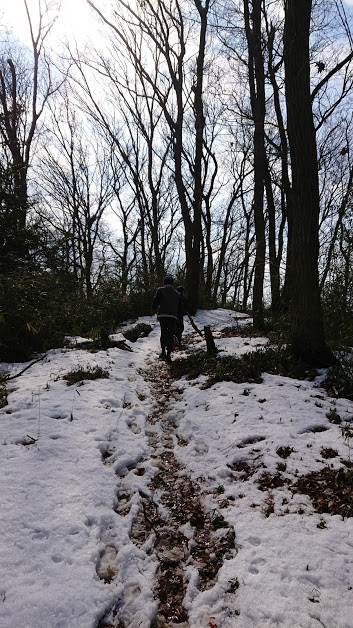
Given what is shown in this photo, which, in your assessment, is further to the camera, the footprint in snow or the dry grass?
the dry grass

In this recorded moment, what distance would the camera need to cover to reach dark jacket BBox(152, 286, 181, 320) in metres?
10.3

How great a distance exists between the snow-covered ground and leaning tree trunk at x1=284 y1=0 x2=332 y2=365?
1152 millimetres

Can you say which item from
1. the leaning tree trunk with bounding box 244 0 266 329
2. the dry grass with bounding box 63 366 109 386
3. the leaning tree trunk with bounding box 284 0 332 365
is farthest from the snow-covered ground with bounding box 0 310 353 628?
the leaning tree trunk with bounding box 244 0 266 329

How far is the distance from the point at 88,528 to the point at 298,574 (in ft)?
6.43

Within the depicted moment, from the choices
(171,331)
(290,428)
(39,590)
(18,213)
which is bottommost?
(39,590)

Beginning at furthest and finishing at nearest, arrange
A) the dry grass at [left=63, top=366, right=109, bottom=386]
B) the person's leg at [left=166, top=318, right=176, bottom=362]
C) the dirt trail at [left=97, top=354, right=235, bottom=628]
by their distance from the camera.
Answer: the person's leg at [left=166, top=318, right=176, bottom=362] → the dry grass at [left=63, top=366, right=109, bottom=386] → the dirt trail at [left=97, top=354, right=235, bottom=628]

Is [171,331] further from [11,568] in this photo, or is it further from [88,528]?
[11,568]

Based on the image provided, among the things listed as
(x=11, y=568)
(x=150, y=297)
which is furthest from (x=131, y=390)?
(x=150, y=297)

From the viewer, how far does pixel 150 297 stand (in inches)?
725

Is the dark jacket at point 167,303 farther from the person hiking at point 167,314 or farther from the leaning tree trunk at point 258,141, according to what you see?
the leaning tree trunk at point 258,141

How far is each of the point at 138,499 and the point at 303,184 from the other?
6.18 m

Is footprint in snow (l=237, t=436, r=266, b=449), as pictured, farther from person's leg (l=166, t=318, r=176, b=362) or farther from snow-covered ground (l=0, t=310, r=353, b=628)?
person's leg (l=166, t=318, r=176, b=362)

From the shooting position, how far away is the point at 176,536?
3986 millimetres

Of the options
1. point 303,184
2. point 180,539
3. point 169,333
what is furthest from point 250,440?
point 169,333
